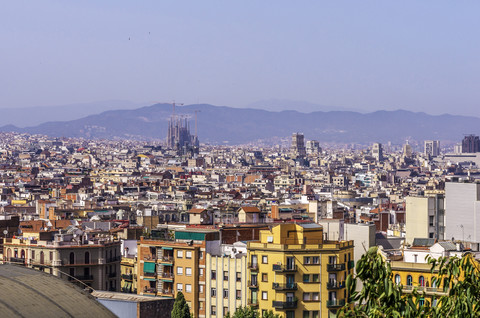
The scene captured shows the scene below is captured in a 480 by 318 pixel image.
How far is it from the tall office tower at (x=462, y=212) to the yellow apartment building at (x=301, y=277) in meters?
7.64

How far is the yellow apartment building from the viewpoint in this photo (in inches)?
1323

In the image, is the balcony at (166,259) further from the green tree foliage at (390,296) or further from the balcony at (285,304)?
the green tree foliage at (390,296)

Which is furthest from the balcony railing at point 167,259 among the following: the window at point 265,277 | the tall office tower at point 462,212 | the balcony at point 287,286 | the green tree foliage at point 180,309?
the tall office tower at point 462,212

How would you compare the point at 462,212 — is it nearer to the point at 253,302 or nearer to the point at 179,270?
the point at 179,270

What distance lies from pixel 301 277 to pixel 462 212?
9635 millimetres

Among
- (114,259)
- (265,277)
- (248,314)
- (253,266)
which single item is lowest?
(248,314)

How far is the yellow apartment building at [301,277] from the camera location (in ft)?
110

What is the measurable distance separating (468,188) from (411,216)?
2.89m

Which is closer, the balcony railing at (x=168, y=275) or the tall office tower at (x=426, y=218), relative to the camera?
the balcony railing at (x=168, y=275)

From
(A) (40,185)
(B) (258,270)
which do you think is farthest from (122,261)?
(A) (40,185)

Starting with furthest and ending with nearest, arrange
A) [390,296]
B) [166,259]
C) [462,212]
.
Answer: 1. [462,212]
2. [166,259]
3. [390,296]

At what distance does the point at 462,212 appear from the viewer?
1636 inches

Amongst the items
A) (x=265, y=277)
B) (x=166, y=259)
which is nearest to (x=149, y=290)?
(x=166, y=259)

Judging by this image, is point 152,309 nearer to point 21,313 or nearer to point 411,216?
point 21,313
